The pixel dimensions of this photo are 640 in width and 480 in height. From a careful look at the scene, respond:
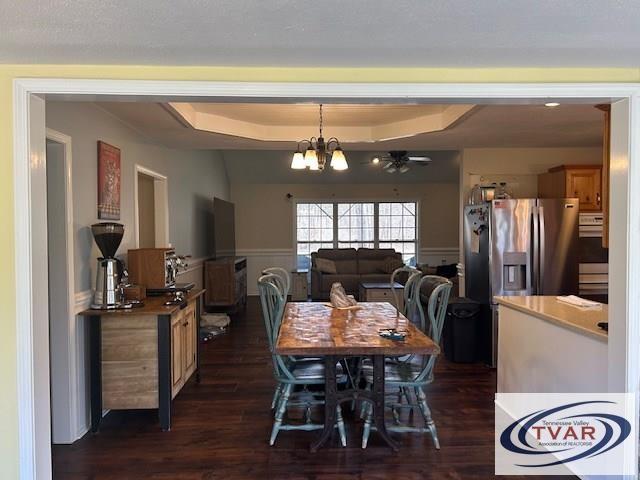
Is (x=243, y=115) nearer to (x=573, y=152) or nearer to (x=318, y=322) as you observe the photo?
(x=318, y=322)

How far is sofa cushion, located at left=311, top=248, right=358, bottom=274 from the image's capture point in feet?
28.2

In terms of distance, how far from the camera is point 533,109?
11.0 ft

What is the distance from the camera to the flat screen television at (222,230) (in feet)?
22.5

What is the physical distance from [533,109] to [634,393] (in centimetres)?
218

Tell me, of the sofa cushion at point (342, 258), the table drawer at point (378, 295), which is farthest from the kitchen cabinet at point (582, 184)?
the sofa cushion at point (342, 258)

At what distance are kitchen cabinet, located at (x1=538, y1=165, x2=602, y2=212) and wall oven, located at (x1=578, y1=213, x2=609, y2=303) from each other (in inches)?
5.5

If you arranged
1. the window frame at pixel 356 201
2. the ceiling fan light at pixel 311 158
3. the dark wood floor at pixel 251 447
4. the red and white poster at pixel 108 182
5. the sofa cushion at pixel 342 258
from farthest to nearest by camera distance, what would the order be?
the window frame at pixel 356 201
the sofa cushion at pixel 342 258
the ceiling fan light at pixel 311 158
the red and white poster at pixel 108 182
the dark wood floor at pixel 251 447

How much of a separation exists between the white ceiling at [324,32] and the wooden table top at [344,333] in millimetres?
1435

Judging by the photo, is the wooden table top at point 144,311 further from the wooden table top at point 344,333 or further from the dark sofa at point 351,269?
the dark sofa at point 351,269

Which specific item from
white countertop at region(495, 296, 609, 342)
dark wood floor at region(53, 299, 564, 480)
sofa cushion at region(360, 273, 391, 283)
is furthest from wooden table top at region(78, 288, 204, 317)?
sofa cushion at region(360, 273, 391, 283)

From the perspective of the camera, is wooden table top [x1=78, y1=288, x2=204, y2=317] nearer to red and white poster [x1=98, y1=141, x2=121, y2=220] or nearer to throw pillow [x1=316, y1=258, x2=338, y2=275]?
red and white poster [x1=98, y1=141, x2=121, y2=220]

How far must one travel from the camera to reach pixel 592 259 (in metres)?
4.84

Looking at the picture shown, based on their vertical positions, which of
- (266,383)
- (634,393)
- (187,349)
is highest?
(634,393)

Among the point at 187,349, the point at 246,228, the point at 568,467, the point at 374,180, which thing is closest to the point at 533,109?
the point at 568,467
